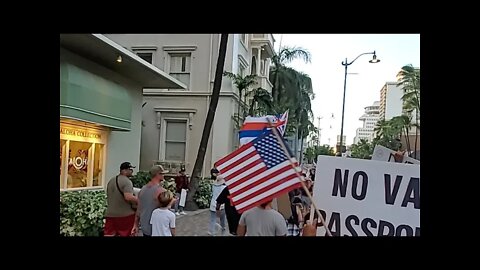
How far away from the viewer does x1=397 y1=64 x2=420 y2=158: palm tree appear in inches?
121

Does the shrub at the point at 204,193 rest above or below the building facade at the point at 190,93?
below

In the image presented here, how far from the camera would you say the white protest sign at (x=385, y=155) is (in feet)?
9.97

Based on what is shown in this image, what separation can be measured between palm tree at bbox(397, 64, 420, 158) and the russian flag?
84 cm

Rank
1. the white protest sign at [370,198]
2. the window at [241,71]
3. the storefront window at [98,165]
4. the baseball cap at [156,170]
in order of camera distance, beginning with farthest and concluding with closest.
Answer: the window at [241,71] → the storefront window at [98,165] → the baseball cap at [156,170] → the white protest sign at [370,198]

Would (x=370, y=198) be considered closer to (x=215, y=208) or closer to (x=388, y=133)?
(x=388, y=133)

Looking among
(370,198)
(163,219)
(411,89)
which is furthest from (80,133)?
(411,89)

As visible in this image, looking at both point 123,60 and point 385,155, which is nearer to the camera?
point 385,155

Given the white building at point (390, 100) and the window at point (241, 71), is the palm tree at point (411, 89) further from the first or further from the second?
the window at point (241, 71)

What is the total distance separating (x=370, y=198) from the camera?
290 centimetres

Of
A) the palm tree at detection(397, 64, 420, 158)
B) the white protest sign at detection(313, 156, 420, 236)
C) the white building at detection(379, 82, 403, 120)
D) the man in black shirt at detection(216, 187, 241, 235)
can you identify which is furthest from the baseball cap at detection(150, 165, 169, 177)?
the palm tree at detection(397, 64, 420, 158)

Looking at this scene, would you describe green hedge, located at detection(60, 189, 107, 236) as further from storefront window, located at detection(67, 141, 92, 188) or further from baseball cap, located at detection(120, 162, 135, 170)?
baseball cap, located at detection(120, 162, 135, 170)

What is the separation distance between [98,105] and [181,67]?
2.74 feet

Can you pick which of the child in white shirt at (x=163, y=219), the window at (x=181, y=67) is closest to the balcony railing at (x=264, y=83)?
the window at (x=181, y=67)

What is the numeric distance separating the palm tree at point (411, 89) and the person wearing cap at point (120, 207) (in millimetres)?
1932
